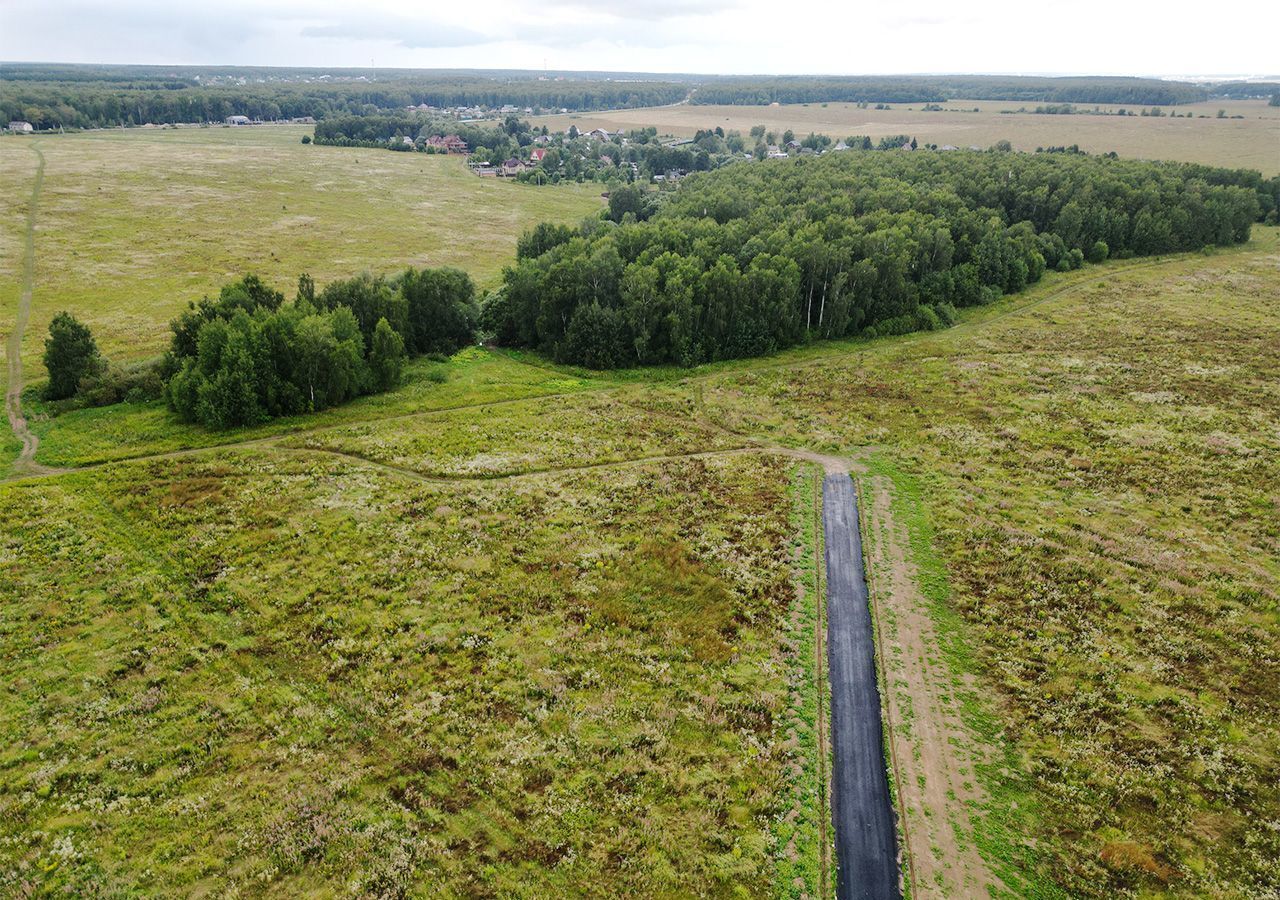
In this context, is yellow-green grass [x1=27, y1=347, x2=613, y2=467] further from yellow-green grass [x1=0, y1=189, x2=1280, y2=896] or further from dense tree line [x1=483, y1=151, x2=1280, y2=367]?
dense tree line [x1=483, y1=151, x2=1280, y2=367]

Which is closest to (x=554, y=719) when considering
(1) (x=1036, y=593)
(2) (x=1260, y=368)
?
(1) (x=1036, y=593)

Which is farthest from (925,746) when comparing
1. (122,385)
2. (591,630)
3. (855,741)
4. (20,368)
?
(20,368)

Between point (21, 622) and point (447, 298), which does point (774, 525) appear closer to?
point (21, 622)

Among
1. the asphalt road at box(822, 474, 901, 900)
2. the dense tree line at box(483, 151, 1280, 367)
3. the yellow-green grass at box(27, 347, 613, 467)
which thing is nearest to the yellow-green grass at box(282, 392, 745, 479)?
the yellow-green grass at box(27, 347, 613, 467)

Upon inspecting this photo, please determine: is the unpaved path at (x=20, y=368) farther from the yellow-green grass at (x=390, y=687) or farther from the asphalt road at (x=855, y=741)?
the asphalt road at (x=855, y=741)

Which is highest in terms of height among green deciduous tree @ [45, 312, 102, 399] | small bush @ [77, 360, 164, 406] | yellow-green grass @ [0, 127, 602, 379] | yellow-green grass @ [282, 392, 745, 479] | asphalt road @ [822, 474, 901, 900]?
yellow-green grass @ [0, 127, 602, 379]

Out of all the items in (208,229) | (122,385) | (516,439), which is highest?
(208,229)

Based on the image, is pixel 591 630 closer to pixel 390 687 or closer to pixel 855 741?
pixel 390 687
